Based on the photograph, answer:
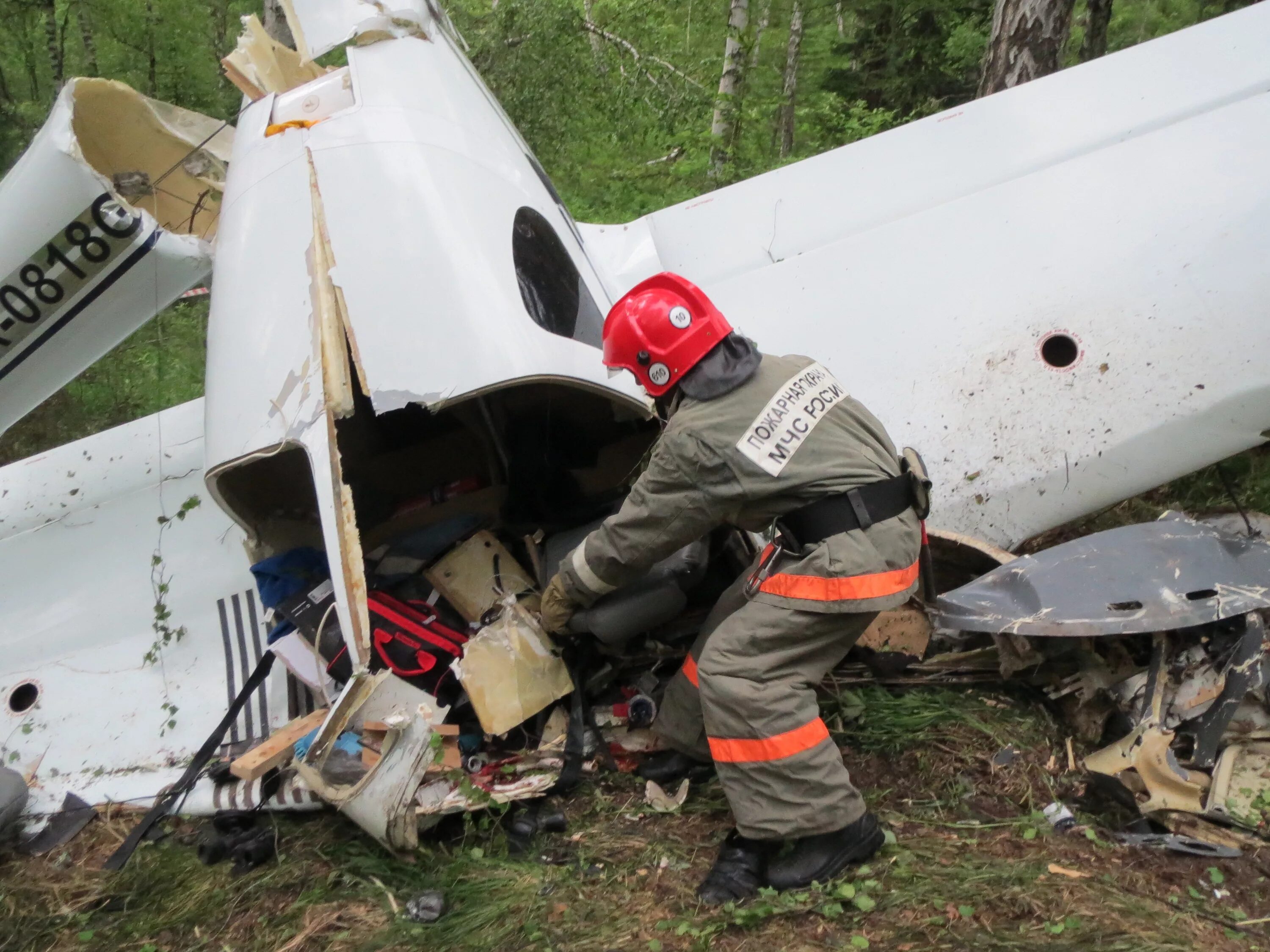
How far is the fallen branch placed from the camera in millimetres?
9133

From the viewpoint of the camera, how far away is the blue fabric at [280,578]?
3359 millimetres

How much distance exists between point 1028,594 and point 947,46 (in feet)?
26.5

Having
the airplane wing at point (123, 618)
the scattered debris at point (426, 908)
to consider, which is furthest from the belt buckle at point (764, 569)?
the airplane wing at point (123, 618)

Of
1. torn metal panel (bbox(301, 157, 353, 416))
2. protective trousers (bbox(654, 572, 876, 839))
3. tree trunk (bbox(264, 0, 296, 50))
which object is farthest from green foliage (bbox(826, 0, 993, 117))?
protective trousers (bbox(654, 572, 876, 839))

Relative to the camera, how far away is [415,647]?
3.15 m

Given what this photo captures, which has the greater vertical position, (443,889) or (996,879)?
(443,889)

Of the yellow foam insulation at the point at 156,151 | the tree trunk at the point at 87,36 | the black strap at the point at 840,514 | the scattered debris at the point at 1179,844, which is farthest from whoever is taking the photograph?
the tree trunk at the point at 87,36

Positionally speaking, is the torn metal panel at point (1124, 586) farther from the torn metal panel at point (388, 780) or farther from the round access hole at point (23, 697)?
the round access hole at point (23, 697)

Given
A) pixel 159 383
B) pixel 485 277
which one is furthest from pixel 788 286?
pixel 159 383

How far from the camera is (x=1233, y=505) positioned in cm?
359

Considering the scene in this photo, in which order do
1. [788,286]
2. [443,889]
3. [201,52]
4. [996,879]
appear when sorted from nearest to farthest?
[996,879] → [443,889] → [788,286] → [201,52]

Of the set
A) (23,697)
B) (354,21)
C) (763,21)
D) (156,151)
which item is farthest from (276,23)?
(763,21)

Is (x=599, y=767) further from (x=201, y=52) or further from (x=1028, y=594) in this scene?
(x=201, y=52)

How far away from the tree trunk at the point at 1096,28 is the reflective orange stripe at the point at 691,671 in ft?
20.1
